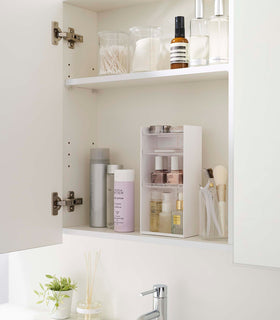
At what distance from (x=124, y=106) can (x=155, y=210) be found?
375 mm

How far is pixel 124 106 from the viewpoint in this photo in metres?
1.64

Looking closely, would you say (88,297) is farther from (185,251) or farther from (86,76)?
(86,76)

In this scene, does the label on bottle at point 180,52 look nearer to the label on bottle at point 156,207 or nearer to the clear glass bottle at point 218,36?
the clear glass bottle at point 218,36

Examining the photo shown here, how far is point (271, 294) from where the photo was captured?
4.50ft

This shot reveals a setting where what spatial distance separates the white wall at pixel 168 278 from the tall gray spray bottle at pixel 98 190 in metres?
0.11

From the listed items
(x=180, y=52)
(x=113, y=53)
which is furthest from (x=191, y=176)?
(x=113, y=53)

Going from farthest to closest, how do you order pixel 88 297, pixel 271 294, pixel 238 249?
pixel 88 297 → pixel 271 294 → pixel 238 249

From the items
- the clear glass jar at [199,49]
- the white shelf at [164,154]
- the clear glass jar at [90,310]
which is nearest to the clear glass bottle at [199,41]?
the clear glass jar at [199,49]

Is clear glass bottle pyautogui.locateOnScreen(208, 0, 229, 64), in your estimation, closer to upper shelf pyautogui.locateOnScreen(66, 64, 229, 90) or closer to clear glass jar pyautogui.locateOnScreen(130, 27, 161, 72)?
upper shelf pyautogui.locateOnScreen(66, 64, 229, 90)

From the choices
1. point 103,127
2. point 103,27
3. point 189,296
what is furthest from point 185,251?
point 103,27

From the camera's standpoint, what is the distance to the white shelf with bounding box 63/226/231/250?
1.28 m

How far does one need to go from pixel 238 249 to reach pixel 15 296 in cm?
97

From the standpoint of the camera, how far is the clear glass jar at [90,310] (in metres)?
1.59

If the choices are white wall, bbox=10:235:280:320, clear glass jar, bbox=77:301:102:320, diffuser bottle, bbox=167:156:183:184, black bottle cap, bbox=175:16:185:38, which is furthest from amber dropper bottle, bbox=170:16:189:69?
clear glass jar, bbox=77:301:102:320
